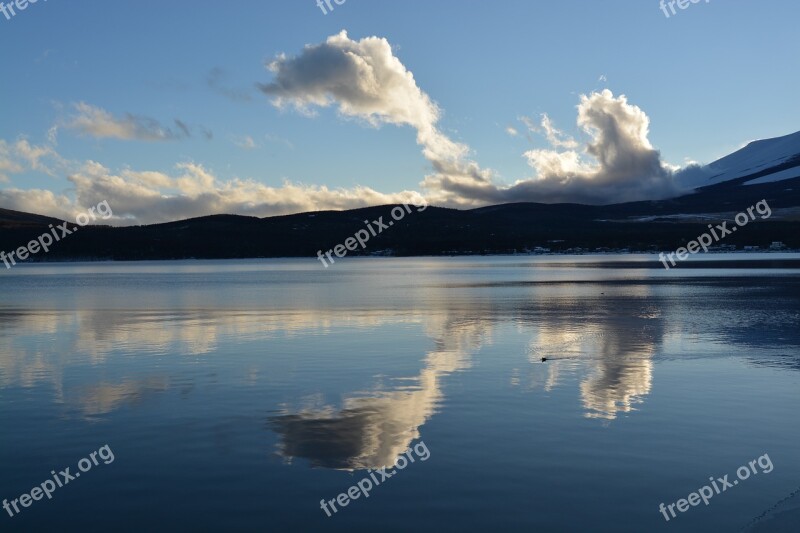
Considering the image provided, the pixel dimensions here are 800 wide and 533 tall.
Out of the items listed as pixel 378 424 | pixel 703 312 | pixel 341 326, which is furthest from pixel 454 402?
pixel 703 312

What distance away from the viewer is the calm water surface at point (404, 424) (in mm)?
10141

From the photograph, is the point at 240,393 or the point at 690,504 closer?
the point at 690,504

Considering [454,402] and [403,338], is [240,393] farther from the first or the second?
[403,338]

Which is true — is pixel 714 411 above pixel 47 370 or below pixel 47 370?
below

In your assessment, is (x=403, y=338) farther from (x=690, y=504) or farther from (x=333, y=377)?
(x=690, y=504)

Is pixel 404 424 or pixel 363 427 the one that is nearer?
pixel 363 427

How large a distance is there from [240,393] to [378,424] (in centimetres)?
472

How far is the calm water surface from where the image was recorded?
10.1m

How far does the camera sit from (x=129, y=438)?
13.7 metres

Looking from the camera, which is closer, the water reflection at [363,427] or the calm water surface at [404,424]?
the calm water surface at [404,424]

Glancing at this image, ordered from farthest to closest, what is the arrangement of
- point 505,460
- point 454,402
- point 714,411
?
point 454,402 → point 714,411 → point 505,460

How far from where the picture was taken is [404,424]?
1455 centimetres

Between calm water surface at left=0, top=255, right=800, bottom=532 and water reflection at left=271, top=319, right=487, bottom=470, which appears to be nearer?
calm water surface at left=0, top=255, right=800, bottom=532

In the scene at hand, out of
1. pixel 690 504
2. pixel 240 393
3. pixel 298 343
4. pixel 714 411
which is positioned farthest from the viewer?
pixel 298 343
